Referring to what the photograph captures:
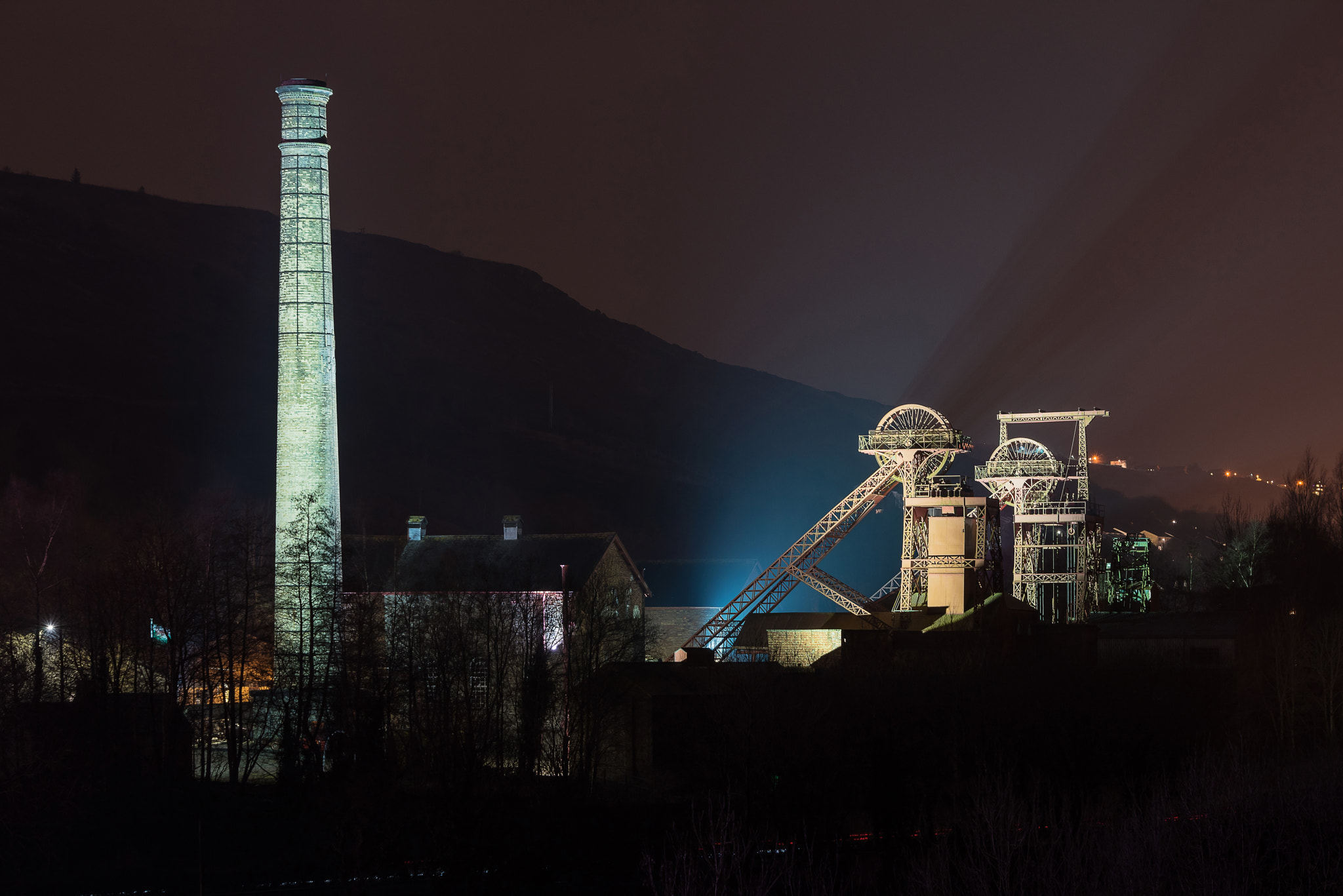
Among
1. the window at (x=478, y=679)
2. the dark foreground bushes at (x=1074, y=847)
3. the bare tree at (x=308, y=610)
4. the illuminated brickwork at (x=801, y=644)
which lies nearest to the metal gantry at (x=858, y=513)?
the illuminated brickwork at (x=801, y=644)

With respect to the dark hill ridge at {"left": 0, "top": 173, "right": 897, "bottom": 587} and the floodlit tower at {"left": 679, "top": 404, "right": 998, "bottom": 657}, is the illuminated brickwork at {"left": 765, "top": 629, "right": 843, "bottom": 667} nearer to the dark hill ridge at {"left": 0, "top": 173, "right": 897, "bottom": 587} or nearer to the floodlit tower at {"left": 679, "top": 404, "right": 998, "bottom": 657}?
the floodlit tower at {"left": 679, "top": 404, "right": 998, "bottom": 657}

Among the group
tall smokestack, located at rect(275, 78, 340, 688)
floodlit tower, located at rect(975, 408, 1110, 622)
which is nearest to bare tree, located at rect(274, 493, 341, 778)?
tall smokestack, located at rect(275, 78, 340, 688)

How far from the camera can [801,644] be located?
2089 inches

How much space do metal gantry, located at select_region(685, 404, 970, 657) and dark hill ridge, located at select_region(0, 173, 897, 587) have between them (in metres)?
30.2

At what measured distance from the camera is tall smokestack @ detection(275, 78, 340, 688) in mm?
43844

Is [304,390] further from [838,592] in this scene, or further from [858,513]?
[858,513]

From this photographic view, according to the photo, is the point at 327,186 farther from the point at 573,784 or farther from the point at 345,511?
the point at 345,511

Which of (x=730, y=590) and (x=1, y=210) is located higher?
(x=1, y=210)

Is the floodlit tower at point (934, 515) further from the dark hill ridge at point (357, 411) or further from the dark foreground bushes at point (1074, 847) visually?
the dark hill ridge at point (357, 411)

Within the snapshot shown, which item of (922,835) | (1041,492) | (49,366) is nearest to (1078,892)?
(922,835)

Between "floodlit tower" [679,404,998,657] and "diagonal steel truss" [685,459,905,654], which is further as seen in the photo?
"diagonal steel truss" [685,459,905,654]

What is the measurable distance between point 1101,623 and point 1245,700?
880cm

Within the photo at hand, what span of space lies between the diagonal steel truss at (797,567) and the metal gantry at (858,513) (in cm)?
4

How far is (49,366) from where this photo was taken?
118375 millimetres
